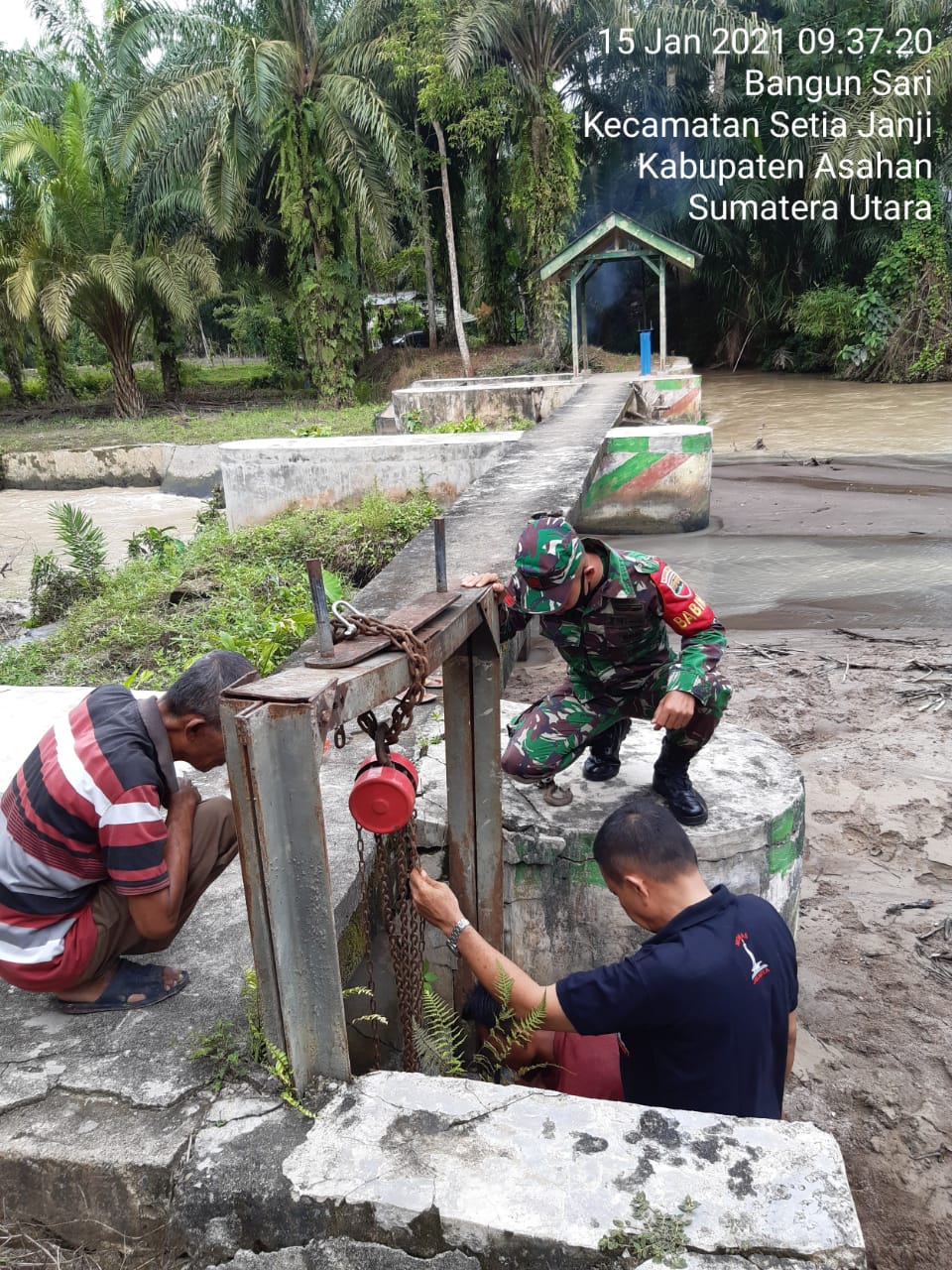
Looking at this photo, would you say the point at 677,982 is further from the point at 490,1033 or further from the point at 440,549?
the point at 440,549

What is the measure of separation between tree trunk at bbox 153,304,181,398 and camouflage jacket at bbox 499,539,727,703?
68.4 ft

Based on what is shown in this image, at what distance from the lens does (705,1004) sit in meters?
2.13

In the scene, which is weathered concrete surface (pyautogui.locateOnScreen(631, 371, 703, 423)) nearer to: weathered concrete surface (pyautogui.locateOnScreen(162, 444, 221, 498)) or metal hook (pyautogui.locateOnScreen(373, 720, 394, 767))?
weathered concrete surface (pyautogui.locateOnScreen(162, 444, 221, 498))

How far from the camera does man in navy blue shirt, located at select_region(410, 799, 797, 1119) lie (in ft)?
7.01

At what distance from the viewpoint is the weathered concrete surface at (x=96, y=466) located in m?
16.4

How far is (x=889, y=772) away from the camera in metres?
4.64

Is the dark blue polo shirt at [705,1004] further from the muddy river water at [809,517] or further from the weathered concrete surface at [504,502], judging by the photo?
the muddy river water at [809,517]

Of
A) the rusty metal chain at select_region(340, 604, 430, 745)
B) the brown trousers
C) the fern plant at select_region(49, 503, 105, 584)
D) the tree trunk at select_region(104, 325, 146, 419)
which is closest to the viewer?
the rusty metal chain at select_region(340, 604, 430, 745)

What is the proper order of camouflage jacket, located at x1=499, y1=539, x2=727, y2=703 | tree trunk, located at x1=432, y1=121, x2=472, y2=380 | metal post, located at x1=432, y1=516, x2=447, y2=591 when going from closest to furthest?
metal post, located at x1=432, y1=516, x2=447, y2=591 < camouflage jacket, located at x1=499, y1=539, x2=727, y2=703 < tree trunk, located at x1=432, y1=121, x2=472, y2=380

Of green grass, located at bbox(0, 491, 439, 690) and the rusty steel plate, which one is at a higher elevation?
the rusty steel plate

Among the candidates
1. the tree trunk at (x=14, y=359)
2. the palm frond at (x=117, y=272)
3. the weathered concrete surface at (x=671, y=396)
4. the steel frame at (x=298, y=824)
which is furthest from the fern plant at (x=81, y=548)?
the tree trunk at (x=14, y=359)

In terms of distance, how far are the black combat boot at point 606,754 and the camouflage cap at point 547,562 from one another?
616 mm

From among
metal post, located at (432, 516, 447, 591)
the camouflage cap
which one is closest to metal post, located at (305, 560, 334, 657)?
metal post, located at (432, 516, 447, 591)

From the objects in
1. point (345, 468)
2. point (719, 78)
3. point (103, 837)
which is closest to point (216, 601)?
point (345, 468)
